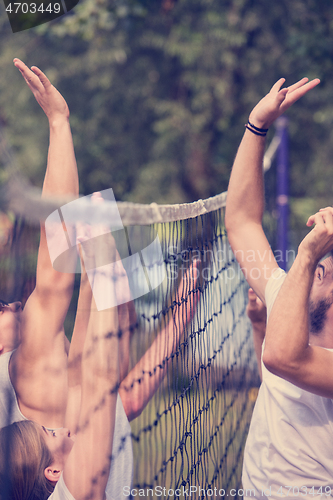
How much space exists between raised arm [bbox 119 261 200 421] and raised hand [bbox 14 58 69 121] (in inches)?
33.0

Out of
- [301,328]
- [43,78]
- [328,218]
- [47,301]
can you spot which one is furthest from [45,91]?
[301,328]

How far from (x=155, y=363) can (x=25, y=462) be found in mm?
700

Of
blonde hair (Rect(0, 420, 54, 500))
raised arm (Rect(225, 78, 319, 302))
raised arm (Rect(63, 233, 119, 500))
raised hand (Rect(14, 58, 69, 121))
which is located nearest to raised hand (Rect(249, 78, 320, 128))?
raised arm (Rect(225, 78, 319, 302))

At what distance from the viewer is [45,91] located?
1901mm

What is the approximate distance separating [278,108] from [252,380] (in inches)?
124

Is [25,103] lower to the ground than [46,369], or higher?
higher

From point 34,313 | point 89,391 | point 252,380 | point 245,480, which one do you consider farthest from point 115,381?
point 252,380

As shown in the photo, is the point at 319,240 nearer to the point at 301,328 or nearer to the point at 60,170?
the point at 301,328

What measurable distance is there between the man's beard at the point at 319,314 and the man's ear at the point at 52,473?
1016 mm

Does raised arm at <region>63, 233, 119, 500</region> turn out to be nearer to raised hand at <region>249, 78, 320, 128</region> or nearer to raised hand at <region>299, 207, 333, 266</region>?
raised hand at <region>299, 207, 333, 266</region>

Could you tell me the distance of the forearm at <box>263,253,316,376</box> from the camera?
1.50 metres

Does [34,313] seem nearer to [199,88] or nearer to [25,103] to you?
[199,88]

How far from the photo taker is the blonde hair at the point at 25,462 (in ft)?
4.82

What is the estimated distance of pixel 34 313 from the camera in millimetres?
1581
